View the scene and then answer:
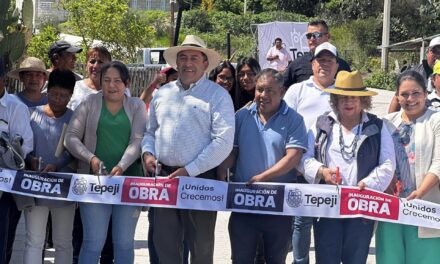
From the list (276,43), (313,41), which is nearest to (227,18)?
(276,43)

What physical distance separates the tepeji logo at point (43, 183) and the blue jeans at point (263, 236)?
1.41 m

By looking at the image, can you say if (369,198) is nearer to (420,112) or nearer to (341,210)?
(341,210)

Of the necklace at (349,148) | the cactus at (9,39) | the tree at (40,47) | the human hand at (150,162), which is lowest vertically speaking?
the human hand at (150,162)

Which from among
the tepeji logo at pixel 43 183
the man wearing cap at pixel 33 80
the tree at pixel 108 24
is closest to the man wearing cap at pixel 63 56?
the man wearing cap at pixel 33 80

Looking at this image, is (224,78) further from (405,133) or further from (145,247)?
(405,133)

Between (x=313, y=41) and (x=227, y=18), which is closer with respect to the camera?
(x=313, y=41)

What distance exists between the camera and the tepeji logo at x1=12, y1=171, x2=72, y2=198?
6246mm

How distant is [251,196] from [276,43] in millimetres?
13049

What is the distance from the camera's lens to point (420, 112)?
598 cm

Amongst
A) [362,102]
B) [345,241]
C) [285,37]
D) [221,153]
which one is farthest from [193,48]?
[285,37]

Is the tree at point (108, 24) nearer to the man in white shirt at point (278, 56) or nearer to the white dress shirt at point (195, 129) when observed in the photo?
the man in white shirt at point (278, 56)

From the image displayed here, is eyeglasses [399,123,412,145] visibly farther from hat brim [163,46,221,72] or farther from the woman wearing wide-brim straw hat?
hat brim [163,46,221,72]

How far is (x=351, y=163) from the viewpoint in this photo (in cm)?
589

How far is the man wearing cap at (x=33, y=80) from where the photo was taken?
23.2ft
